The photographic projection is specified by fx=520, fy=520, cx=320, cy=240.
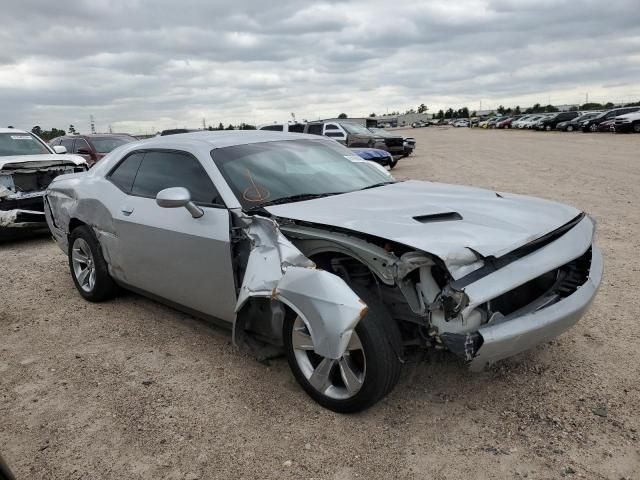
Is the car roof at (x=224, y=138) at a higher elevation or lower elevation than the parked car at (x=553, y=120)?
higher

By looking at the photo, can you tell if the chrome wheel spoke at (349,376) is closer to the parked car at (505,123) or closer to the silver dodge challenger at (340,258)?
the silver dodge challenger at (340,258)

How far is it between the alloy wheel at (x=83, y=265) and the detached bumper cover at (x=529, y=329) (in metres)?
3.67

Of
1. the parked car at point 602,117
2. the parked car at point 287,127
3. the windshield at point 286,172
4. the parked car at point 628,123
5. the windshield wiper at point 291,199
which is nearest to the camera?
the windshield wiper at point 291,199

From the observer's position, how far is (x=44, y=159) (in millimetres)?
7938

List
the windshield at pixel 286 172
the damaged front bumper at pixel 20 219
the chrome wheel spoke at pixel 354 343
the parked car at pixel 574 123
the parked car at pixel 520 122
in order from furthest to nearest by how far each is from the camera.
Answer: the parked car at pixel 520 122
the parked car at pixel 574 123
the damaged front bumper at pixel 20 219
the windshield at pixel 286 172
the chrome wheel spoke at pixel 354 343

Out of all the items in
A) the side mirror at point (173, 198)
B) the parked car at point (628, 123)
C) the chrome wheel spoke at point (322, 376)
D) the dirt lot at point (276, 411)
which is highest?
the side mirror at point (173, 198)

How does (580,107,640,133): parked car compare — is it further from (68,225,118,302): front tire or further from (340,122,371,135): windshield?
(68,225,118,302): front tire

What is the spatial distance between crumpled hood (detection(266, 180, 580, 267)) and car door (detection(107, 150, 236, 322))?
0.51m

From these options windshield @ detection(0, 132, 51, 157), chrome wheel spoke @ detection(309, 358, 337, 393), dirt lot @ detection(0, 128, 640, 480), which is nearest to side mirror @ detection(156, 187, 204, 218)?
dirt lot @ detection(0, 128, 640, 480)

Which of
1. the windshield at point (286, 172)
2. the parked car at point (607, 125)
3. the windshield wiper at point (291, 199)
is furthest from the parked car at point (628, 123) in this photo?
the windshield wiper at point (291, 199)

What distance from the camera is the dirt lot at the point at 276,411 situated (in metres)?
2.59

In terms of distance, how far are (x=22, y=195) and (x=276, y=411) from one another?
622 centimetres

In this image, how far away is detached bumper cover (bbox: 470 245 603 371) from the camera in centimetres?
257

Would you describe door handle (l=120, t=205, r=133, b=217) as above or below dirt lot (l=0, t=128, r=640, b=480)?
above
